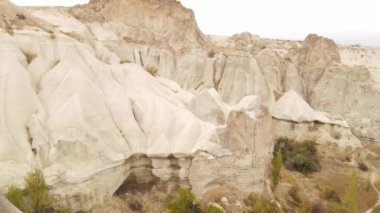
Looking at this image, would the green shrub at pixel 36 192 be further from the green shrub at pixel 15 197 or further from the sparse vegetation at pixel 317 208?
the sparse vegetation at pixel 317 208

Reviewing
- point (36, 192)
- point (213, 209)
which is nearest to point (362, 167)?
point (213, 209)

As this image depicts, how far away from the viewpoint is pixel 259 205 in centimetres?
1969

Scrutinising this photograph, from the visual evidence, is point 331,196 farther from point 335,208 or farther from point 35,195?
point 35,195

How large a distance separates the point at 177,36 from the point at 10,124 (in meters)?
38.0

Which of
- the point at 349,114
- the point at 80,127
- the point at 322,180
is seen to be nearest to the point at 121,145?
the point at 80,127

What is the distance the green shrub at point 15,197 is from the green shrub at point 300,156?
18.8 m

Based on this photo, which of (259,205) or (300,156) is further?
(300,156)

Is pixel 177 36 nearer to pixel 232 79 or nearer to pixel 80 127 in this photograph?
pixel 232 79

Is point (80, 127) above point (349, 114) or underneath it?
above

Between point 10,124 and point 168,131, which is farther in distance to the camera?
Result: point 168,131

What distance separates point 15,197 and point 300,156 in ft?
66.5

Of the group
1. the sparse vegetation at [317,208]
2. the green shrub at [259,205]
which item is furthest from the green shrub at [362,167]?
the green shrub at [259,205]

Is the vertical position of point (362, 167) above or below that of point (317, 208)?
below

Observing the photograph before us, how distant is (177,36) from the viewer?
179ft
